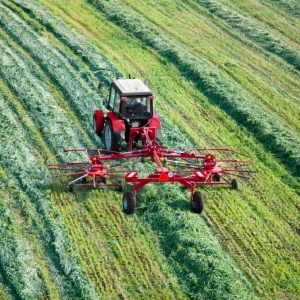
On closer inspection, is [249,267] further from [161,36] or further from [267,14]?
[267,14]

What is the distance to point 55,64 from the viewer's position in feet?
75.5

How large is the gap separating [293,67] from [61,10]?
960cm

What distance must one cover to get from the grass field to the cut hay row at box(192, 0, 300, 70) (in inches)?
2.1

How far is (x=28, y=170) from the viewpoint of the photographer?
16.7m

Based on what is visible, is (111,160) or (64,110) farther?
(64,110)

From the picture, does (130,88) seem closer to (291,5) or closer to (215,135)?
(215,135)

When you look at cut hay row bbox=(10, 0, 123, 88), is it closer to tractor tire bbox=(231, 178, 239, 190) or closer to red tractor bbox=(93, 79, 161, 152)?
red tractor bbox=(93, 79, 161, 152)

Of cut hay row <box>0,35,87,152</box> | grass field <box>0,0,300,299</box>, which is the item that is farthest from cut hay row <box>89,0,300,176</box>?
cut hay row <box>0,35,87,152</box>

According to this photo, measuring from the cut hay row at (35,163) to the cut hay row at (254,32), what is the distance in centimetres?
914

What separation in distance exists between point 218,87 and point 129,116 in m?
5.25

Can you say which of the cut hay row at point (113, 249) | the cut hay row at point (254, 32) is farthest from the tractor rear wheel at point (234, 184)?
the cut hay row at point (254, 32)

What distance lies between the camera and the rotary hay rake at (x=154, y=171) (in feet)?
50.4

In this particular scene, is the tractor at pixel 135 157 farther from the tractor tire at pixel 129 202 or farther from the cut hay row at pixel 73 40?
the cut hay row at pixel 73 40

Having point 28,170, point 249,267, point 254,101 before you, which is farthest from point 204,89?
point 249,267
